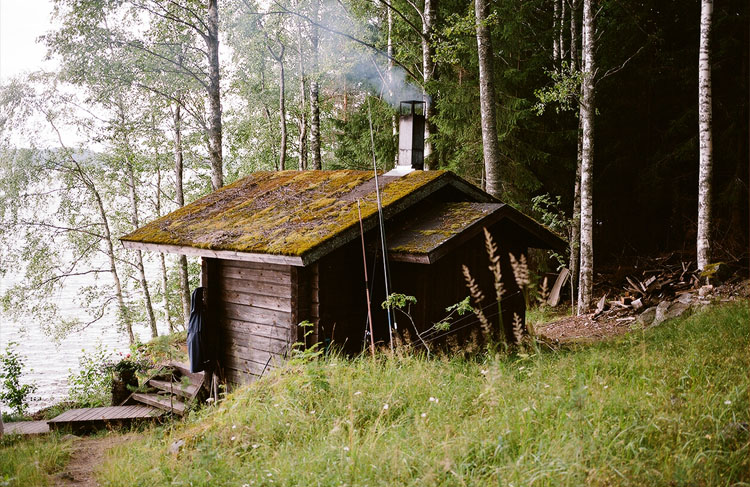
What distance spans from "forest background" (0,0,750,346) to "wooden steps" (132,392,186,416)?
641 centimetres

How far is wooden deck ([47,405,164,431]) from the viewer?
874 cm

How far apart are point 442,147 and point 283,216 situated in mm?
6619

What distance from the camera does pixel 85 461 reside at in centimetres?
626

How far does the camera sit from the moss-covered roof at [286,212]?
6781 millimetres

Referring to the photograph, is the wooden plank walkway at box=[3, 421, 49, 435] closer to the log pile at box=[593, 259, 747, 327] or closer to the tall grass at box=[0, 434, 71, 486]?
the tall grass at box=[0, 434, 71, 486]

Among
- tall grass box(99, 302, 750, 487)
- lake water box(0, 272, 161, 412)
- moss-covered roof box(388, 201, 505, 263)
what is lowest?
lake water box(0, 272, 161, 412)

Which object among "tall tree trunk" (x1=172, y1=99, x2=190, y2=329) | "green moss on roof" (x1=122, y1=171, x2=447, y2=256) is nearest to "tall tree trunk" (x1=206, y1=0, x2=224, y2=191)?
"green moss on roof" (x1=122, y1=171, x2=447, y2=256)

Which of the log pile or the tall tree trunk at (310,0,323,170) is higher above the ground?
the tall tree trunk at (310,0,323,170)

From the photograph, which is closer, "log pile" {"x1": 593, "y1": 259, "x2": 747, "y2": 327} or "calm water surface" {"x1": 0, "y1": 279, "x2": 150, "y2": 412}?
"log pile" {"x1": 593, "y1": 259, "x2": 747, "y2": 327}

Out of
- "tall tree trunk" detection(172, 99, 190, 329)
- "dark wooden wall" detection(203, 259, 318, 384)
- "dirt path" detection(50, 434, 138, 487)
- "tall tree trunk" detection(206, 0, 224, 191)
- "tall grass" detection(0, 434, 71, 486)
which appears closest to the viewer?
"tall grass" detection(0, 434, 71, 486)

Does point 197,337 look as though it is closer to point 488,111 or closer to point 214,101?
point 488,111

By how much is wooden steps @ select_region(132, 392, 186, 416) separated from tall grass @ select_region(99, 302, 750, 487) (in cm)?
368

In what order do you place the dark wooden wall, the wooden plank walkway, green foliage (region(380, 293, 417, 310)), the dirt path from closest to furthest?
the dirt path → green foliage (region(380, 293, 417, 310)) → the dark wooden wall → the wooden plank walkway

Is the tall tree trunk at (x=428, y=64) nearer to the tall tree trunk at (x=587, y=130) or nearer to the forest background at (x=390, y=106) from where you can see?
the forest background at (x=390, y=106)
